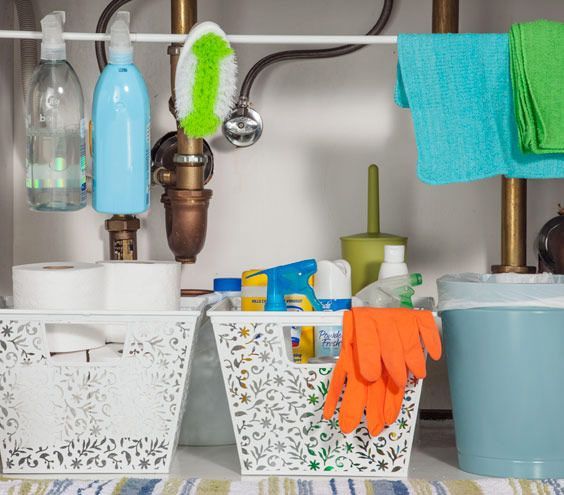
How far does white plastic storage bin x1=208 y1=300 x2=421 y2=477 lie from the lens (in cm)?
122

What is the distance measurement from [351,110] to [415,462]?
67cm

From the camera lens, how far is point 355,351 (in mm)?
1168

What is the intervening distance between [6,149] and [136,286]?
0.51 meters

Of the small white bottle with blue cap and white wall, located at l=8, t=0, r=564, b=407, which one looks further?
white wall, located at l=8, t=0, r=564, b=407

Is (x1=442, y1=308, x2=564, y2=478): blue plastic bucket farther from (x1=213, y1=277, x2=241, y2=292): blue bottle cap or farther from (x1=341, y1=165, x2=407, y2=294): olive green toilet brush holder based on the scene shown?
(x1=213, y1=277, x2=241, y2=292): blue bottle cap

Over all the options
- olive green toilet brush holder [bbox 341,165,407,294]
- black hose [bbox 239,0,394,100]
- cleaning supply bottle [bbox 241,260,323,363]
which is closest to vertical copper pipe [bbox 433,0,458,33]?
black hose [bbox 239,0,394,100]

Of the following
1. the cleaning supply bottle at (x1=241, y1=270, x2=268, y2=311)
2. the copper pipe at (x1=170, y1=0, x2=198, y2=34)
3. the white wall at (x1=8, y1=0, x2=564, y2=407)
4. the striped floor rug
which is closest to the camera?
the striped floor rug

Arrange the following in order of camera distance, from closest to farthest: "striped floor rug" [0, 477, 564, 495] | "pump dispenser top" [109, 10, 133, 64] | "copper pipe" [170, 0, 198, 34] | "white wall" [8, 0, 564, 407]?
1. "striped floor rug" [0, 477, 564, 495]
2. "pump dispenser top" [109, 10, 133, 64]
3. "copper pipe" [170, 0, 198, 34]
4. "white wall" [8, 0, 564, 407]

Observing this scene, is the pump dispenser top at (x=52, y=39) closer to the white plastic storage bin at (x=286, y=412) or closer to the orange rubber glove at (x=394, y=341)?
the white plastic storage bin at (x=286, y=412)

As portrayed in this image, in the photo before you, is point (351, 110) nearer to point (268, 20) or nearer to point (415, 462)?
point (268, 20)

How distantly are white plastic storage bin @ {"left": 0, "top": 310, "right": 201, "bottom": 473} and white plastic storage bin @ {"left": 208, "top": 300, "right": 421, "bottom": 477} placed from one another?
0.07 m

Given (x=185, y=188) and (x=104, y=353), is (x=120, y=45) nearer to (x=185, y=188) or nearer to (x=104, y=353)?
(x=185, y=188)

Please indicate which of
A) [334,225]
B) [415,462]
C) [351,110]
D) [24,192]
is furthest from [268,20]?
[415,462]

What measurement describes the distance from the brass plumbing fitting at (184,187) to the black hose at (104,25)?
0.16 metres
